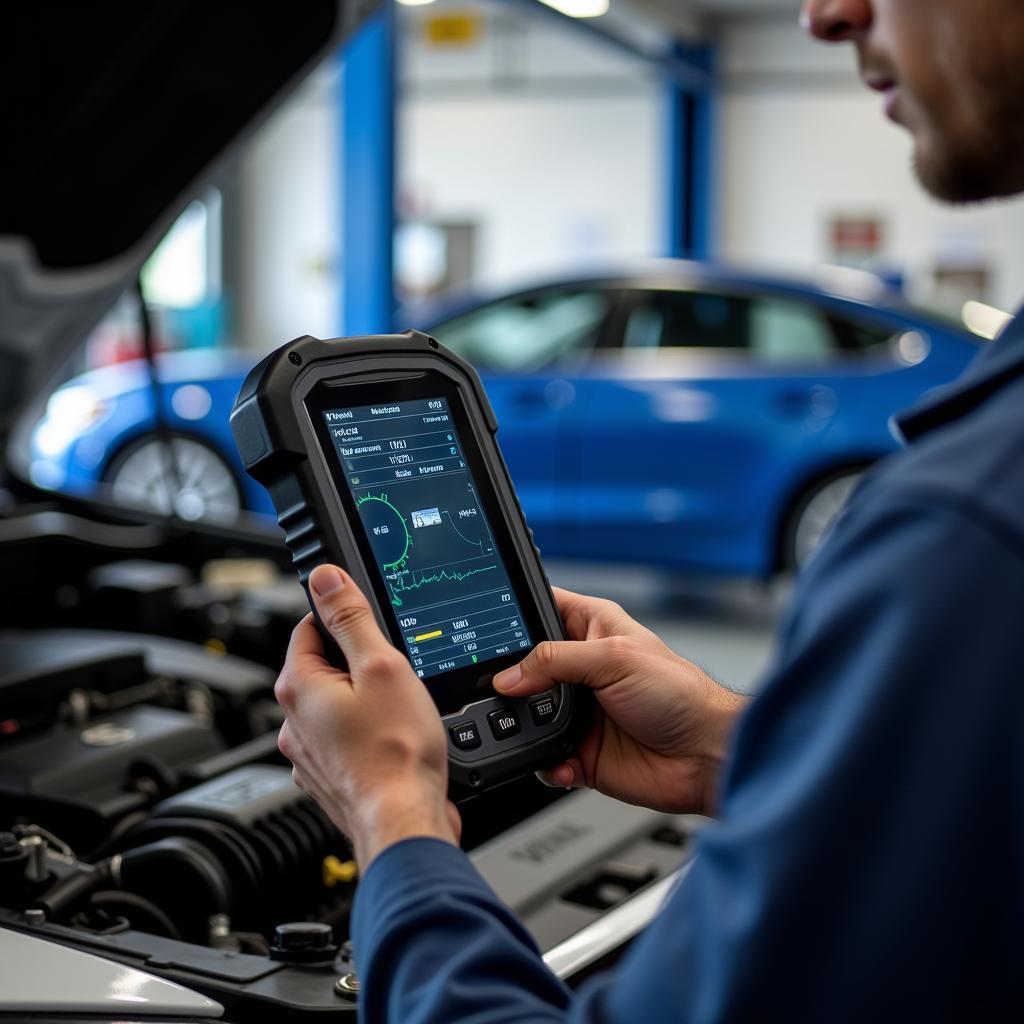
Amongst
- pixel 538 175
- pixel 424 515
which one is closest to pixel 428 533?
pixel 424 515

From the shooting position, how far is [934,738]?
583 mm

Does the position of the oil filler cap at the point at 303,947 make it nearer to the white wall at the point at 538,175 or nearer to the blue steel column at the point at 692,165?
the blue steel column at the point at 692,165

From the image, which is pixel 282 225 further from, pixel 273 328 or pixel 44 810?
pixel 44 810

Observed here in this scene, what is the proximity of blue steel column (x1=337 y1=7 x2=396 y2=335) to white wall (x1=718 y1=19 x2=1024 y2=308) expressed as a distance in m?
6.26

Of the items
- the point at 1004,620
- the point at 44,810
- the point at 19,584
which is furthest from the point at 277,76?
the point at 1004,620

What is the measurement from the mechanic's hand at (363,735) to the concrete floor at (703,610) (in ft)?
13.3

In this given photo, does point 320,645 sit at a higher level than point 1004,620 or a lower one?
lower

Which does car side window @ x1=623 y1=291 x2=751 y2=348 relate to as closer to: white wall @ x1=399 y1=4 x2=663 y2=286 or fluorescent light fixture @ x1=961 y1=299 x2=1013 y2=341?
fluorescent light fixture @ x1=961 y1=299 x2=1013 y2=341

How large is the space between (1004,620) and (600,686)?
0.58 metres

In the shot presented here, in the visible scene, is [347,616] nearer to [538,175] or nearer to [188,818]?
[188,818]

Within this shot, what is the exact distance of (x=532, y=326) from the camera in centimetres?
608

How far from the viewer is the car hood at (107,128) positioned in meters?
1.86

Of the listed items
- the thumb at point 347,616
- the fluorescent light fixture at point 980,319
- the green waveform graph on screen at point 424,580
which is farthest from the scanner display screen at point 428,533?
the fluorescent light fixture at point 980,319

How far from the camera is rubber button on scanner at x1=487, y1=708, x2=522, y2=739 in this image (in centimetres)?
110
